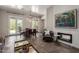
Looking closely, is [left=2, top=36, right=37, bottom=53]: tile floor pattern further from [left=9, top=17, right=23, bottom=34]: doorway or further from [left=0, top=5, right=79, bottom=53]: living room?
[left=9, top=17, right=23, bottom=34]: doorway

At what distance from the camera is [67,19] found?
6.91 feet

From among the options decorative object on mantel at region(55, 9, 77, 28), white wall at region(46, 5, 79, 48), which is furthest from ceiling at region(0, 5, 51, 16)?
decorative object on mantel at region(55, 9, 77, 28)

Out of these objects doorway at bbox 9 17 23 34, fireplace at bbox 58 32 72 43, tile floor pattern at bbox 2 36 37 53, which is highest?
doorway at bbox 9 17 23 34

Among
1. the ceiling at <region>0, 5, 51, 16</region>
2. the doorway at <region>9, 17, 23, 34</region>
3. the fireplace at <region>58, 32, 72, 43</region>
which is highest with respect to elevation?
the ceiling at <region>0, 5, 51, 16</region>

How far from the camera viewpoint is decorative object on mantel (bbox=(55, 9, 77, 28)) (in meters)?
2.00

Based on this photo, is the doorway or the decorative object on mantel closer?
the decorative object on mantel

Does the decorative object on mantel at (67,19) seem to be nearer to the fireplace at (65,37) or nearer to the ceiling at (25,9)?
the fireplace at (65,37)

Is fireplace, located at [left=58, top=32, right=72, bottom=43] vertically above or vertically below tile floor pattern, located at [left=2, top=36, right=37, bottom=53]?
above

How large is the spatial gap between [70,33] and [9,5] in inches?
55.3

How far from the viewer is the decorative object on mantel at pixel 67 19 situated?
200 centimetres

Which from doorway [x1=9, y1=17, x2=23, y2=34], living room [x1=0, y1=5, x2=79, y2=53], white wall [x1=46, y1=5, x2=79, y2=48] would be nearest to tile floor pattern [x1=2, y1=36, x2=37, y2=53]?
living room [x1=0, y1=5, x2=79, y2=53]

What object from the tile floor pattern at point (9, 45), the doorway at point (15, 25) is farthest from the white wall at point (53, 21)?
the tile floor pattern at point (9, 45)

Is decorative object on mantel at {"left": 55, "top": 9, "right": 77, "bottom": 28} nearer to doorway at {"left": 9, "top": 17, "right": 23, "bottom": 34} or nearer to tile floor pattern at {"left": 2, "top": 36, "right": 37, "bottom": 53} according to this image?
doorway at {"left": 9, "top": 17, "right": 23, "bottom": 34}
